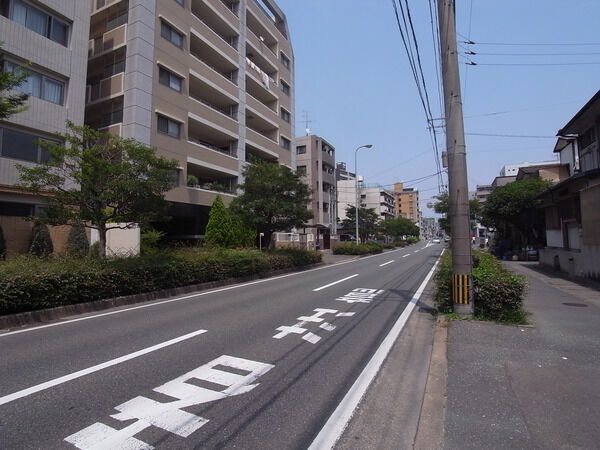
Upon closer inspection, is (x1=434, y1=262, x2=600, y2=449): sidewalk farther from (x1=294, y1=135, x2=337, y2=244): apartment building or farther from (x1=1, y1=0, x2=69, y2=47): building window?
(x1=294, y1=135, x2=337, y2=244): apartment building

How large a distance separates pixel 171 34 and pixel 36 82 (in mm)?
10652

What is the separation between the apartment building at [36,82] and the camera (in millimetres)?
17391

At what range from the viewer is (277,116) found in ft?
132

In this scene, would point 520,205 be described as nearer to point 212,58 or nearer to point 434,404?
point 212,58

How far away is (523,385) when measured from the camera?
4.69m

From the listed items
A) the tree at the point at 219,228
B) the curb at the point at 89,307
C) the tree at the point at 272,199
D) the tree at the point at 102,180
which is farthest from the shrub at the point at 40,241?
the tree at the point at 219,228

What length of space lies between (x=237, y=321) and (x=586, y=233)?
15.1m

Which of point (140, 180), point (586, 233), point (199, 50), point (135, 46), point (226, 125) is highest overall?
point (199, 50)

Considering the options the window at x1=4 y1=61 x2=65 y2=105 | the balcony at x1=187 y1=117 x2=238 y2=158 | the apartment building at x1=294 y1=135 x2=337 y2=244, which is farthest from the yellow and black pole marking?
the apartment building at x1=294 y1=135 x2=337 y2=244

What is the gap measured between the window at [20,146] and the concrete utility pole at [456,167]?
16.6 m

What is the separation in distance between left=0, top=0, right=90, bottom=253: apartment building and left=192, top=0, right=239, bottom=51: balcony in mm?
11074

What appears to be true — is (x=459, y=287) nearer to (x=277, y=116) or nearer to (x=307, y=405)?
(x=307, y=405)

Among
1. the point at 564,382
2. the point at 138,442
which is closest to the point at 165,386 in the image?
the point at 138,442

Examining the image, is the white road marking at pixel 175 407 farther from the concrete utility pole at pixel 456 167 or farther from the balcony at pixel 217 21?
the balcony at pixel 217 21
